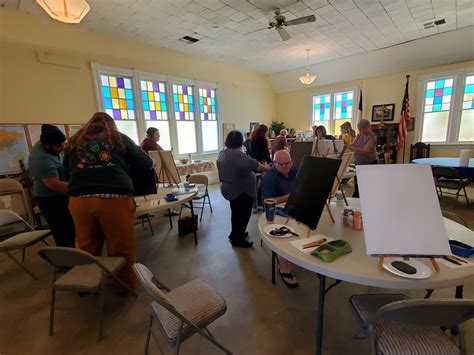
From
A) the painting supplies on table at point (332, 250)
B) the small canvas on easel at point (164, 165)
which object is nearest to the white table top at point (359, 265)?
the painting supplies on table at point (332, 250)

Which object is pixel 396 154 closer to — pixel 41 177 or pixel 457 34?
pixel 457 34

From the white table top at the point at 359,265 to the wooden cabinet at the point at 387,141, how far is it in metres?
5.57

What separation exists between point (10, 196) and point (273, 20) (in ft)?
16.5

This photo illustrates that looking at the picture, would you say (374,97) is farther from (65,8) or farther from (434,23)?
(65,8)

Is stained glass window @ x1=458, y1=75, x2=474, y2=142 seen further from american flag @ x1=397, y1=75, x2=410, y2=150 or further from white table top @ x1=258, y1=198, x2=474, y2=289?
white table top @ x1=258, y1=198, x2=474, y2=289

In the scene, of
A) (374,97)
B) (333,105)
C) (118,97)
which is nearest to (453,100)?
(374,97)

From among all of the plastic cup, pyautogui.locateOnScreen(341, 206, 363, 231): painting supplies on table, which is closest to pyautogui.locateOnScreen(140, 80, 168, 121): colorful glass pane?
the plastic cup

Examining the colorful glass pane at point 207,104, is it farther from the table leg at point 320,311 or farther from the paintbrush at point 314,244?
the table leg at point 320,311

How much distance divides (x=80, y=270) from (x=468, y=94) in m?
8.01

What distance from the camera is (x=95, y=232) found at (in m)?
1.93

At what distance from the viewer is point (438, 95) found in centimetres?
586

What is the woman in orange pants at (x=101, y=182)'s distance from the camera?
1.74 meters

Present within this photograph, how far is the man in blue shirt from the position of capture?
208 centimetres

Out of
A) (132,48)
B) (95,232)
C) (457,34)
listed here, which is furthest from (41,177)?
(457,34)
